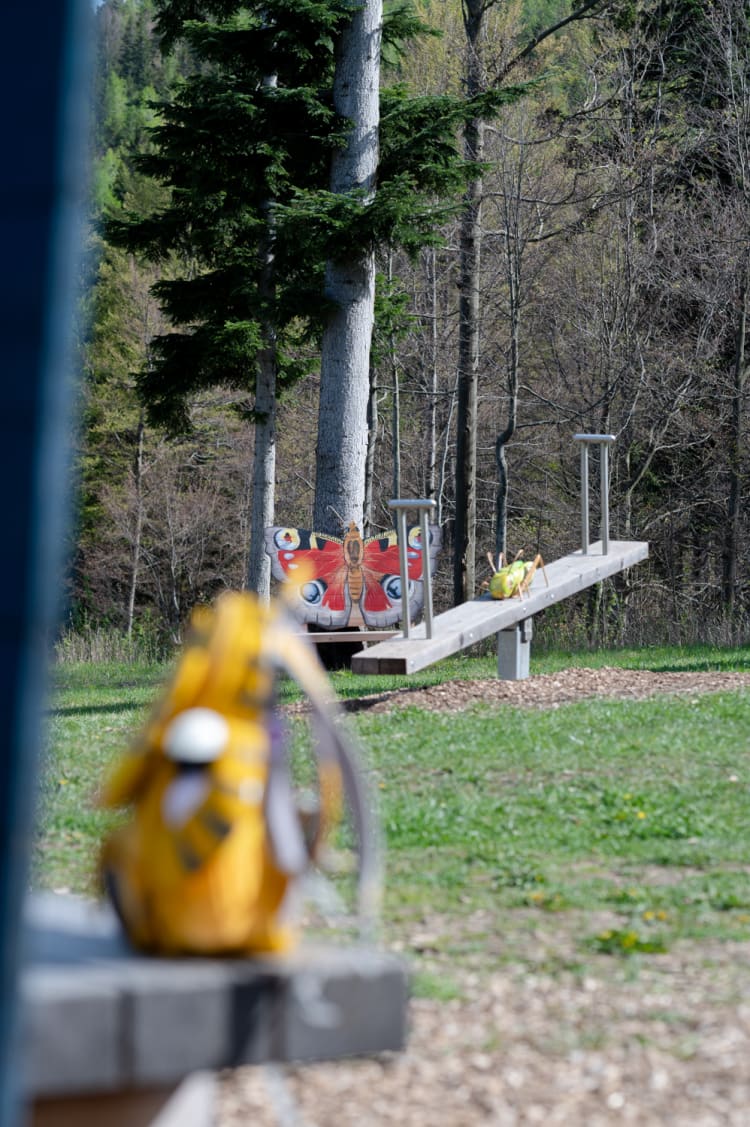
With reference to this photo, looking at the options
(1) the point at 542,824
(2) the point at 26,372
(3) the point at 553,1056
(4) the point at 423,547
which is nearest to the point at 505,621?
(4) the point at 423,547

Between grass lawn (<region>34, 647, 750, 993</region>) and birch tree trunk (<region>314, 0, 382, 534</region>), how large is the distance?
228 inches

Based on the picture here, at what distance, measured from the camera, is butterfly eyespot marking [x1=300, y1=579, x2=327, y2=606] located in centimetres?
1374

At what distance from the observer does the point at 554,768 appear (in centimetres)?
805

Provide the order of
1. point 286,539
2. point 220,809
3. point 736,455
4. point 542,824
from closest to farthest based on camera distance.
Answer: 1. point 220,809
2. point 542,824
3. point 286,539
4. point 736,455

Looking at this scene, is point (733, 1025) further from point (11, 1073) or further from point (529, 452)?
point (529, 452)

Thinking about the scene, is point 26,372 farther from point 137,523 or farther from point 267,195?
point 137,523

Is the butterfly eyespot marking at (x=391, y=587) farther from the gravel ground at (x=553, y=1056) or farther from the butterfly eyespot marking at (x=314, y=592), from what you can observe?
the gravel ground at (x=553, y=1056)

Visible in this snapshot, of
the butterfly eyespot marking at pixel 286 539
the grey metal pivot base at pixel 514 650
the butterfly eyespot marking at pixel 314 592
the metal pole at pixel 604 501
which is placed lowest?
the grey metal pivot base at pixel 514 650

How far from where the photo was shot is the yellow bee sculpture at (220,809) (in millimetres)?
2635

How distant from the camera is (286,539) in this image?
14039 mm

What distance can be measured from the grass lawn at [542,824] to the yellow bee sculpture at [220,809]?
192 cm

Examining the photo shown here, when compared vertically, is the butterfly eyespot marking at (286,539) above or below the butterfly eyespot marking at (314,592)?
above

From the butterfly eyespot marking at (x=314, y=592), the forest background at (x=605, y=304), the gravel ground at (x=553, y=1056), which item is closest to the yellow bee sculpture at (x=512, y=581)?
the butterfly eyespot marking at (x=314, y=592)

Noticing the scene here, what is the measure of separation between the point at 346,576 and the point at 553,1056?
9993mm
